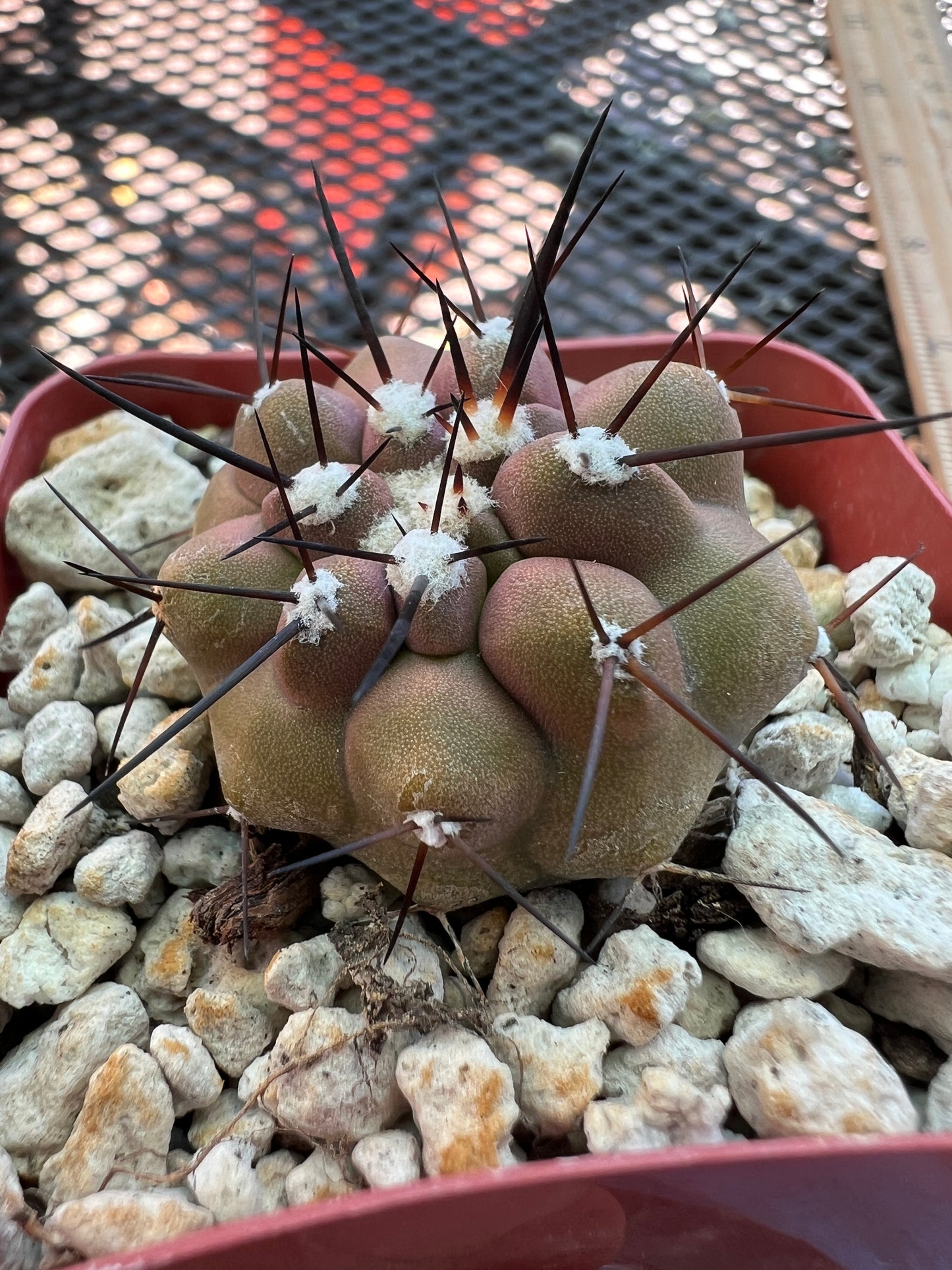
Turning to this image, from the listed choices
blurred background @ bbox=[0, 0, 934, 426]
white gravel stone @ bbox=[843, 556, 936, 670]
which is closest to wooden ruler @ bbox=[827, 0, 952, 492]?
blurred background @ bbox=[0, 0, 934, 426]

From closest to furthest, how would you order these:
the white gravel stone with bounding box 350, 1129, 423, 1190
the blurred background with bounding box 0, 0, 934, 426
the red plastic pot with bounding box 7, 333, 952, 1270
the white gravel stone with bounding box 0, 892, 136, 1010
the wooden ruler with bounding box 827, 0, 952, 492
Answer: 1. the red plastic pot with bounding box 7, 333, 952, 1270
2. the white gravel stone with bounding box 350, 1129, 423, 1190
3. the white gravel stone with bounding box 0, 892, 136, 1010
4. the wooden ruler with bounding box 827, 0, 952, 492
5. the blurred background with bounding box 0, 0, 934, 426

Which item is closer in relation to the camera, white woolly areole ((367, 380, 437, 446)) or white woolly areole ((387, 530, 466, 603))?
white woolly areole ((387, 530, 466, 603))

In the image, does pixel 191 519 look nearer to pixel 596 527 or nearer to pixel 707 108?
pixel 596 527

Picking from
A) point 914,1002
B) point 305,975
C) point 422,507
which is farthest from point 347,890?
point 914,1002

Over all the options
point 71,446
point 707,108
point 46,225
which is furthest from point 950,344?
→ point 46,225

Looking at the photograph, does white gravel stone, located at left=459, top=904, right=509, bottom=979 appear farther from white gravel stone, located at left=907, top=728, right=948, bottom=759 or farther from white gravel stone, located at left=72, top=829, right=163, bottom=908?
white gravel stone, located at left=907, top=728, right=948, bottom=759

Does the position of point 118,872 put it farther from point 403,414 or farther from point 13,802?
point 403,414
